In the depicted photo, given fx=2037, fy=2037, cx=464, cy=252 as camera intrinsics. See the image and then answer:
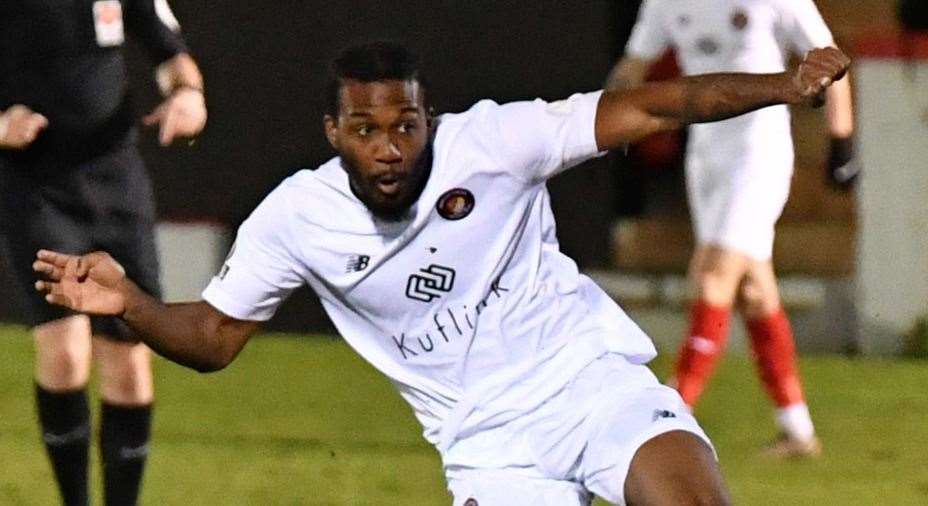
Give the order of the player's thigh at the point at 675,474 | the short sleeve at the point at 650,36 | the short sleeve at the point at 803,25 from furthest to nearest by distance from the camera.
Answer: the short sleeve at the point at 650,36 → the short sleeve at the point at 803,25 → the player's thigh at the point at 675,474

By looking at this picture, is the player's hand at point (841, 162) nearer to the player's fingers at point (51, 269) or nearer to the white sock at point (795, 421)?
the white sock at point (795, 421)

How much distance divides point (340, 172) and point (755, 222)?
114 inches

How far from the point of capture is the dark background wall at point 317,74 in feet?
33.6

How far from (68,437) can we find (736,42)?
2824 mm

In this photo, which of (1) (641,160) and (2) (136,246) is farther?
(1) (641,160)

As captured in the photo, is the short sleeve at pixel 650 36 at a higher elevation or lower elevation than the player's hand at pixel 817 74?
lower

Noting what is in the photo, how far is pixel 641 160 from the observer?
10898 millimetres

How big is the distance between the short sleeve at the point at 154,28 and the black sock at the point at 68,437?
1032mm

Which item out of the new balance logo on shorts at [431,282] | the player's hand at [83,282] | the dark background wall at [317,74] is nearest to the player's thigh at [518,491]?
the new balance logo on shorts at [431,282]

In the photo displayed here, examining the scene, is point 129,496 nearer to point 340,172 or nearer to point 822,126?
point 340,172

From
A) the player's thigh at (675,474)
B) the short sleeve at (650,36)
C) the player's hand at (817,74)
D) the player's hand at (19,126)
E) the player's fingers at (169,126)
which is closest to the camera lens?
the player's thigh at (675,474)

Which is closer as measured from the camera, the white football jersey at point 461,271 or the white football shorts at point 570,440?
the white football shorts at point 570,440

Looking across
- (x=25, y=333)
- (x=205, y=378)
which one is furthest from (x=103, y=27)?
(x=25, y=333)

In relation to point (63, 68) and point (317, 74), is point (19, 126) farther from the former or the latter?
point (317, 74)
